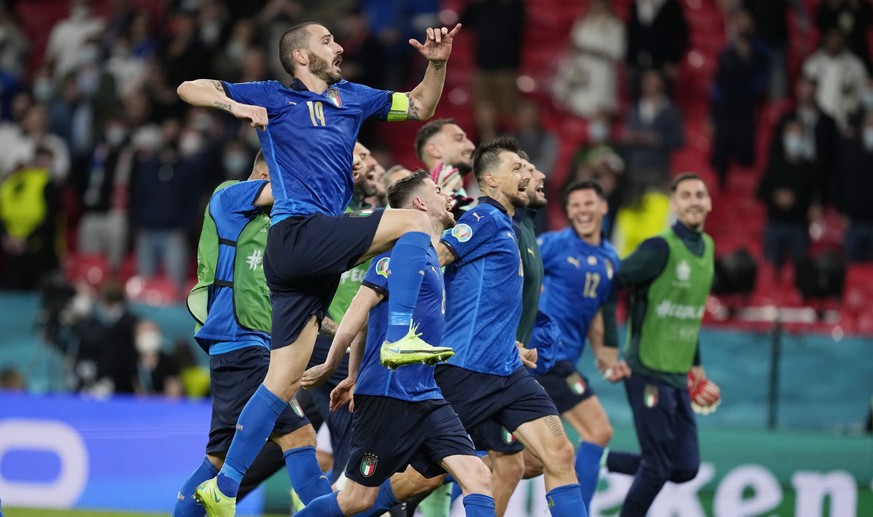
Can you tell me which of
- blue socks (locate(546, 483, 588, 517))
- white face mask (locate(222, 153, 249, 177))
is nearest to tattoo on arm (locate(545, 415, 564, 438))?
blue socks (locate(546, 483, 588, 517))

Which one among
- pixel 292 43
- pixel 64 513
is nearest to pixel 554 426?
pixel 292 43

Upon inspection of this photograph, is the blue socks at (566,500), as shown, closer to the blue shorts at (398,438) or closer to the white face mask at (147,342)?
the blue shorts at (398,438)

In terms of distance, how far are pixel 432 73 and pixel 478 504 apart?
8.02 feet

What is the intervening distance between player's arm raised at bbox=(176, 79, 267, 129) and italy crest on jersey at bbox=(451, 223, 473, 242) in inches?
59.5

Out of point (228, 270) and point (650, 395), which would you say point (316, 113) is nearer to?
point (228, 270)

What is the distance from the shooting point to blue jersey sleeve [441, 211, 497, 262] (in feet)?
27.6

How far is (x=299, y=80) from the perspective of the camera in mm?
7816

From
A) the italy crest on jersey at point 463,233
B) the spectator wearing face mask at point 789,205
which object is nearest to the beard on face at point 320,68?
the italy crest on jersey at point 463,233

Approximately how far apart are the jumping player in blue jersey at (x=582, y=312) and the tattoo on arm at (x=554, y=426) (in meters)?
2.26

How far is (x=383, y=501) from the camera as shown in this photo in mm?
8164

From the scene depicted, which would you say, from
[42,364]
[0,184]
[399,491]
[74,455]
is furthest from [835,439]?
[0,184]

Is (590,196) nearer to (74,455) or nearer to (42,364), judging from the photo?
(74,455)

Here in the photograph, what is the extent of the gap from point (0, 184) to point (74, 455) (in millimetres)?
7008

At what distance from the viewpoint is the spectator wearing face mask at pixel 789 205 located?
1678 cm
